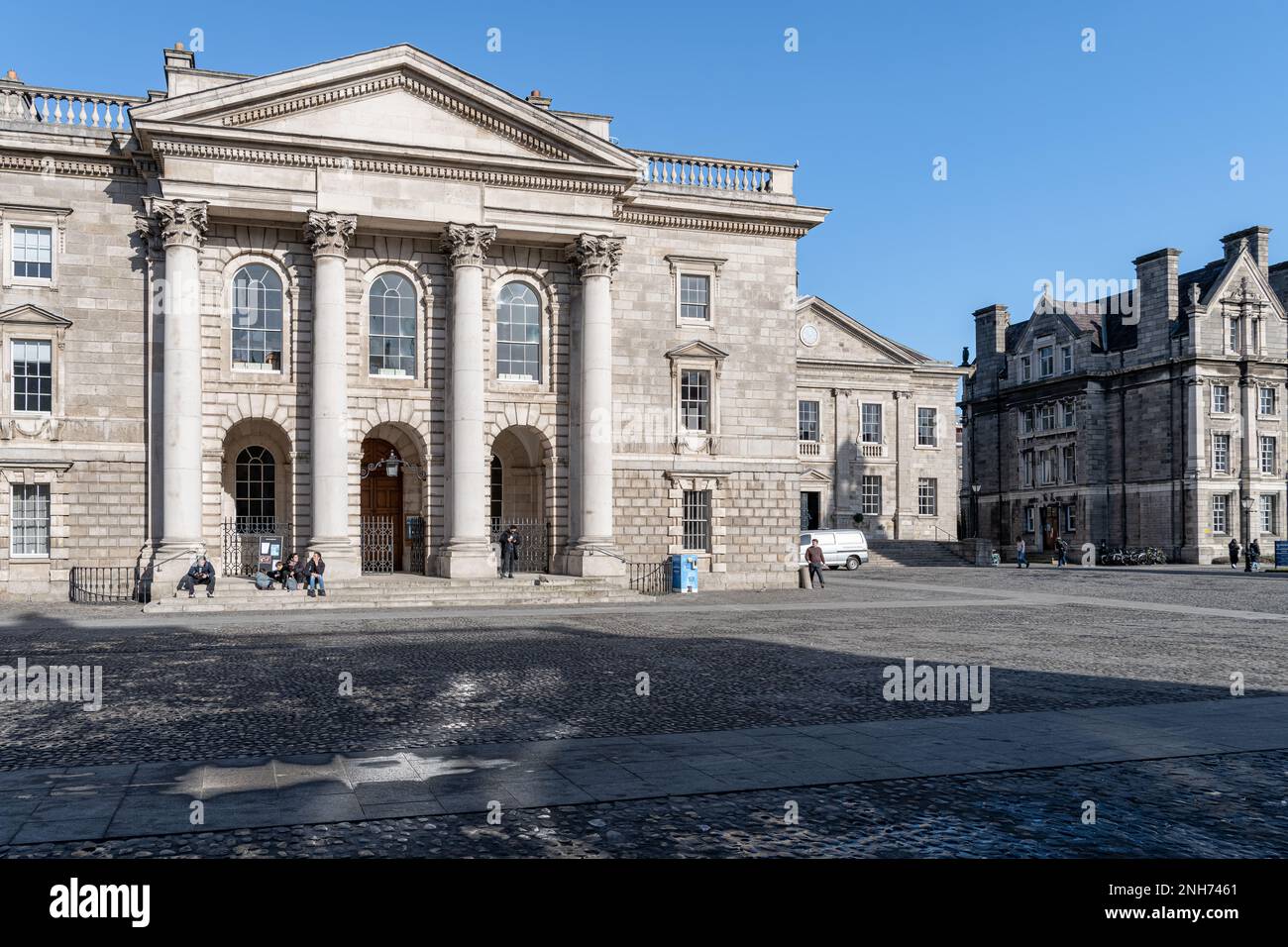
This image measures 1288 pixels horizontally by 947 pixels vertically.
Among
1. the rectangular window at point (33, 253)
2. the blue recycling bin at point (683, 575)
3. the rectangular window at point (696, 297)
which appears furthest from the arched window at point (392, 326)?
the blue recycling bin at point (683, 575)

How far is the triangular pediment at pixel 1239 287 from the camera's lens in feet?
206

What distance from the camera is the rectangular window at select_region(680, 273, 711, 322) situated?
1441 inches

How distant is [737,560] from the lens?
37219 mm

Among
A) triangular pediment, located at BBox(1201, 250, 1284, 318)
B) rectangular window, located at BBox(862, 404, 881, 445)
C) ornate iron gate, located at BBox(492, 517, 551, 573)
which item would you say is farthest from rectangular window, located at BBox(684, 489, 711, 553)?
triangular pediment, located at BBox(1201, 250, 1284, 318)

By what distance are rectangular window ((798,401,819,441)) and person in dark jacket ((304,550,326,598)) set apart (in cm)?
3792

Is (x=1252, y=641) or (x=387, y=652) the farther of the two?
(x=1252, y=641)

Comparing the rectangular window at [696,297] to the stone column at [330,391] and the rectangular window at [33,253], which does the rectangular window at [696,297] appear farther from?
the rectangular window at [33,253]

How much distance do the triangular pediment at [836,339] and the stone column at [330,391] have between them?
35.3m

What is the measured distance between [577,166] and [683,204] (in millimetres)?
4239

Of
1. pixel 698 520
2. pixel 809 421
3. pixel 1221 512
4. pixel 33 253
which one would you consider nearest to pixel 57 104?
pixel 33 253

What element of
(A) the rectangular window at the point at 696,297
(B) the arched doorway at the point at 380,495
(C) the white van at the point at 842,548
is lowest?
(C) the white van at the point at 842,548
